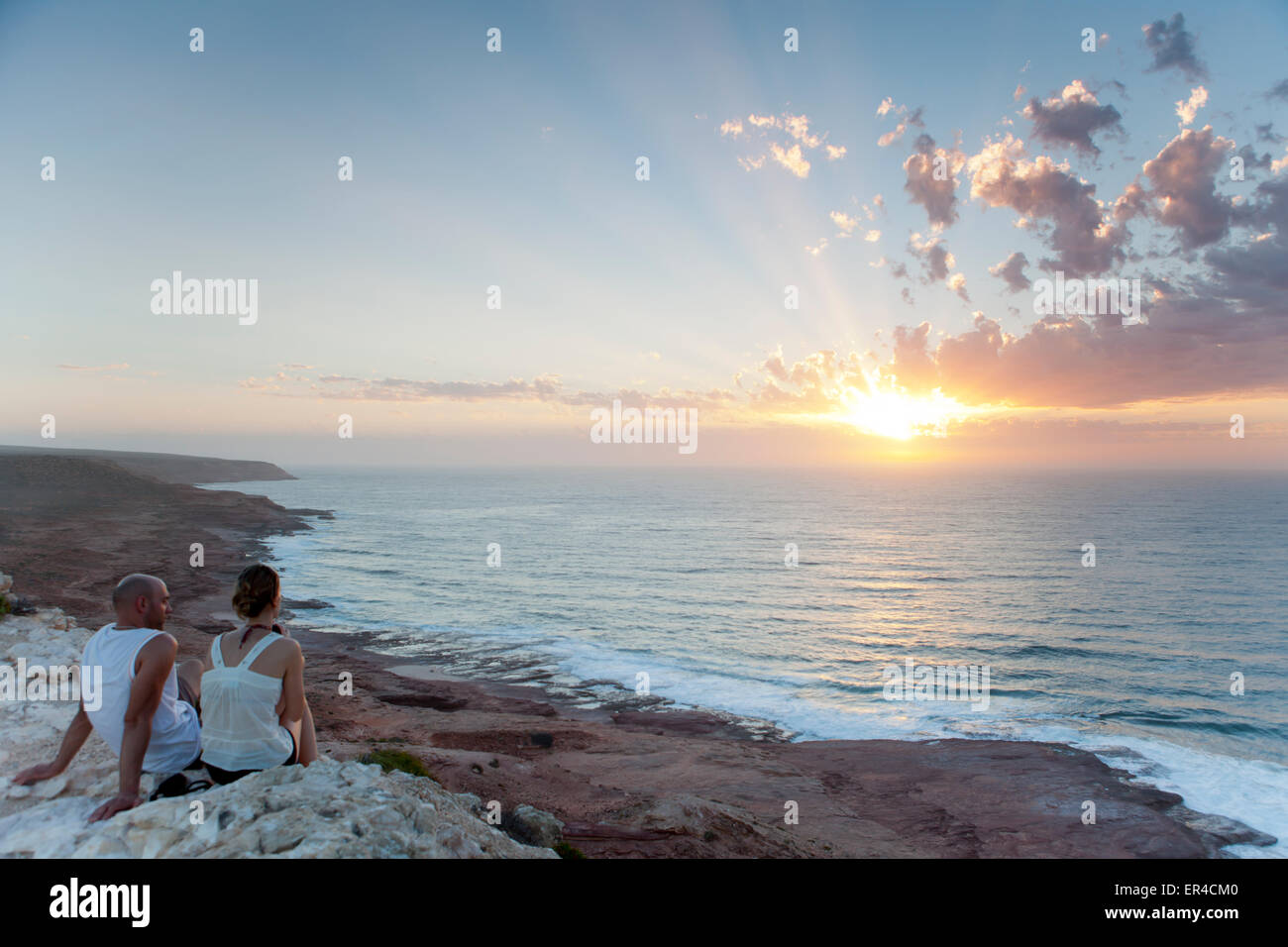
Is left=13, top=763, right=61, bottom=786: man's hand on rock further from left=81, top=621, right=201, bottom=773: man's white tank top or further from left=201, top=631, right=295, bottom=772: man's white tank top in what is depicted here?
left=201, top=631, right=295, bottom=772: man's white tank top

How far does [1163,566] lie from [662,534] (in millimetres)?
50585

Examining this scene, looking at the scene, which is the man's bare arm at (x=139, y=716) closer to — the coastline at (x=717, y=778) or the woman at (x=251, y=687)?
the woman at (x=251, y=687)

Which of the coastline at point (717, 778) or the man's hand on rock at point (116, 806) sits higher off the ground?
the man's hand on rock at point (116, 806)

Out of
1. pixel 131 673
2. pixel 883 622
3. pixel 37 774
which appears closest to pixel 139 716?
pixel 131 673

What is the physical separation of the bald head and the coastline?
7.86 meters

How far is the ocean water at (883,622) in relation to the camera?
23.6 m

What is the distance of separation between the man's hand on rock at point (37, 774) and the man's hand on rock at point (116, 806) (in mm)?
982

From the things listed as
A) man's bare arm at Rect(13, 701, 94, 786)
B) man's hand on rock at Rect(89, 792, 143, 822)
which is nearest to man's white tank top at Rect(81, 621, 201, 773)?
man's bare arm at Rect(13, 701, 94, 786)

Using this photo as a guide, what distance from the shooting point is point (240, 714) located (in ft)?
16.8

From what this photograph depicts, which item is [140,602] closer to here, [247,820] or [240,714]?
[240,714]

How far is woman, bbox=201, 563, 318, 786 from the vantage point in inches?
198

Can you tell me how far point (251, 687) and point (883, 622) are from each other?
40.5 metres

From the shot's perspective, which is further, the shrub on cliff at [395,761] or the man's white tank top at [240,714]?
the shrub on cliff at [395,761]

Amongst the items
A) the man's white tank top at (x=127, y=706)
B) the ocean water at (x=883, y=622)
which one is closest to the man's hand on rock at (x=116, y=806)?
the man's white tank top at (x=127, y=706)
